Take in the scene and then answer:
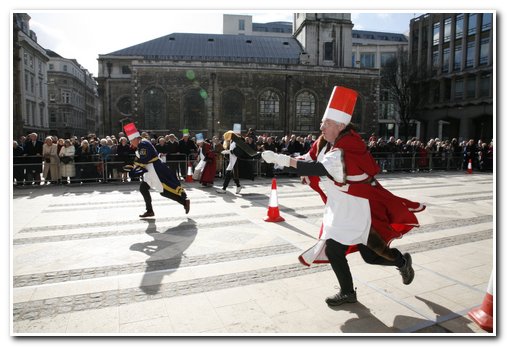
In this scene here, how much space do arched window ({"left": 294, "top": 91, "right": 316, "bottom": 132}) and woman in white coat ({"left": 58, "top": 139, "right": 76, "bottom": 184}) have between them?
102ft

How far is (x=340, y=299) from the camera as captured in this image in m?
3.82

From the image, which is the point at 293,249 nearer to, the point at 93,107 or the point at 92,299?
the point at 92,299

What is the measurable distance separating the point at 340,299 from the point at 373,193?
116 cm

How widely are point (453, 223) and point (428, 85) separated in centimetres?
4183

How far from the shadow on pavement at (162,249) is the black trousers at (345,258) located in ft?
6.74

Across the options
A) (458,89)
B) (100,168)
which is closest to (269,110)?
(458,89)

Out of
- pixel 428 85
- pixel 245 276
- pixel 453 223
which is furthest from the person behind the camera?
pixel 428 85

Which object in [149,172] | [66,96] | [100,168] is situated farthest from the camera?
[66,96]

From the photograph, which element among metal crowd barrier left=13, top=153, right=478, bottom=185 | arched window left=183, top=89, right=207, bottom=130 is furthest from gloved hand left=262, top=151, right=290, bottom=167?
arched window left=183, top=89, right=207, bottom=130

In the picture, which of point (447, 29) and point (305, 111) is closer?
point (447, 29)

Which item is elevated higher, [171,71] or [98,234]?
[171,71]

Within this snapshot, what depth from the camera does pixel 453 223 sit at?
25.4 ft

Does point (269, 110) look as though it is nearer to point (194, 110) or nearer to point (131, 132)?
point (194, 110)

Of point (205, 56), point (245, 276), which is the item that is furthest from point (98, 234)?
point (205, 56)
